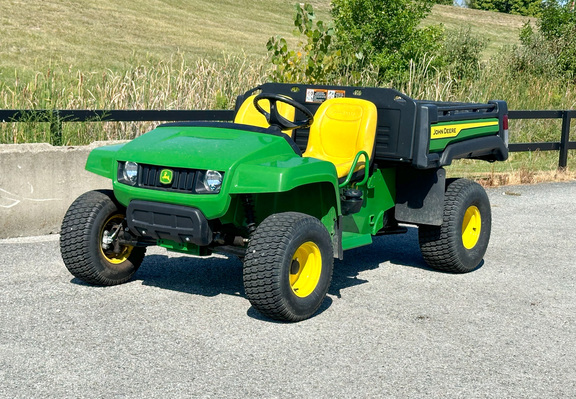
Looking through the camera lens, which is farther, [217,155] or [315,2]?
[315,2]

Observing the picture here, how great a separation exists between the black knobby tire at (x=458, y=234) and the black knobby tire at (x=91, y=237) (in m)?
2.51

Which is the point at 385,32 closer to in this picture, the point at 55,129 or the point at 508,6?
the point at 55,129

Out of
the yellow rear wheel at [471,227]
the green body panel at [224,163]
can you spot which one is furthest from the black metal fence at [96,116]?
the yellow rear wheel at [471,227]

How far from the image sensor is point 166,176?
535 cm

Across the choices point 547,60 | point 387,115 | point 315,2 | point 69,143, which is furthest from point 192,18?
point 387,115

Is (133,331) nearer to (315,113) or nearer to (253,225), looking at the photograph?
(253,225)

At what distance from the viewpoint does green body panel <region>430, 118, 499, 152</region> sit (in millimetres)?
6398

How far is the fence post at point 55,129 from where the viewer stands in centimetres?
866

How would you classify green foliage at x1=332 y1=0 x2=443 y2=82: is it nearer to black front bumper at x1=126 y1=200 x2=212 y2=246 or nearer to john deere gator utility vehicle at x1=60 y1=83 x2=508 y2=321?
john deere gator utility vehicle at x1=60 y1=83 x2=508 y2=321

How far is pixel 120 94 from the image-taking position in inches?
436

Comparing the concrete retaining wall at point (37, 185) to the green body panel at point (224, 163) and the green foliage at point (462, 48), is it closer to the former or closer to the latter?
the green body panel at point (224, 163)

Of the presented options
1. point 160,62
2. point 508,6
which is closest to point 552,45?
point 160,62

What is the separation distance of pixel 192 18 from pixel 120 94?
40534 millimetres

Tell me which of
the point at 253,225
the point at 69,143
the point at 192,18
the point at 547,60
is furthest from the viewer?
the point at 192,18
